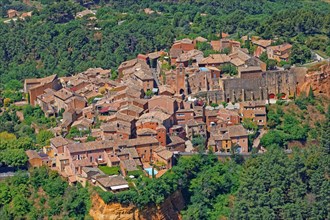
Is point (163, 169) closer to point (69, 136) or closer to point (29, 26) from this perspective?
point (69, 136)

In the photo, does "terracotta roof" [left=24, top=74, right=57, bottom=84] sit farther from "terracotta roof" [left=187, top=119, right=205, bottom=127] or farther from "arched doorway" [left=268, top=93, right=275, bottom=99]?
"arched doorway" [left=268, top=93, right=275, bottom=99]

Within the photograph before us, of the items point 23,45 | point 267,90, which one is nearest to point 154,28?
point 23,45

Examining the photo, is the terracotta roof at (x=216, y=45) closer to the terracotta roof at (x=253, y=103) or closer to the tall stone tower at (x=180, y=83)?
the tall stone tower at (x=180, y=83)

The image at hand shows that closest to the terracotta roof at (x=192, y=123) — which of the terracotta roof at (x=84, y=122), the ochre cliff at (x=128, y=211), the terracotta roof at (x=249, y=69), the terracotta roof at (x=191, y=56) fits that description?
the terracotta roof at (x=84, y=122)

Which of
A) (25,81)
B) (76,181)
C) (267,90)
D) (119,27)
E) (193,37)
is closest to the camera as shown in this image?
(76,181)

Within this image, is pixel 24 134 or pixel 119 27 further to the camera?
pixel 119 27

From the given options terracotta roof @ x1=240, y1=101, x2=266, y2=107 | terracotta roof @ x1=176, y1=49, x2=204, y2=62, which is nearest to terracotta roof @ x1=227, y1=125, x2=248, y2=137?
terracotta roof @ x1=240, y1=101, x2=266, y2=107
